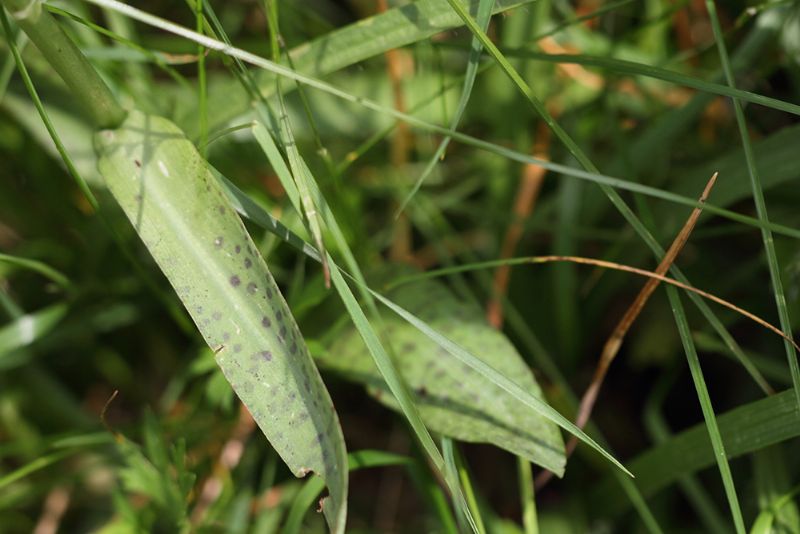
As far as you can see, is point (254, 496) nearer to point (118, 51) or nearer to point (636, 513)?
point (636, 513)

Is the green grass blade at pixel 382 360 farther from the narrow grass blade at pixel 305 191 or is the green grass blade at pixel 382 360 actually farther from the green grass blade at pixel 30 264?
the green grass blade at pixel 30 264

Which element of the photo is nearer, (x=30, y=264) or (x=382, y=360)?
(x=382, y=360)

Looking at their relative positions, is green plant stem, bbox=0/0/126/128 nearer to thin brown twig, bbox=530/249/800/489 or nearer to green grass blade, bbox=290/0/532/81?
green grass blade, bbox=290/0/532/81

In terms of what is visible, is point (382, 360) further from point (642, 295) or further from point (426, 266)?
point (426, 266)

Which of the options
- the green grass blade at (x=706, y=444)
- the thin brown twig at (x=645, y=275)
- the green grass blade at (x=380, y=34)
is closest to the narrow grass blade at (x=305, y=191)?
the green grass blade at (x=380, y=34)

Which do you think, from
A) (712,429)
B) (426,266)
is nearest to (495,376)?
(712,429)
